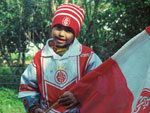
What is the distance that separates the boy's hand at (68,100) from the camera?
1.62 metres

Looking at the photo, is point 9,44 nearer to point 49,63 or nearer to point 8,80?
point 8,80

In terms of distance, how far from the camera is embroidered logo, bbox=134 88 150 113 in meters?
1.37

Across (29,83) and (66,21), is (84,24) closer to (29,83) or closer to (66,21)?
(66,21)

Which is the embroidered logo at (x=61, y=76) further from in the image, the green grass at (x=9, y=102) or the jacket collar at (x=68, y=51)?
the green grass at (x=9, y=102)

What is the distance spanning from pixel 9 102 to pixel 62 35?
319 centimetres

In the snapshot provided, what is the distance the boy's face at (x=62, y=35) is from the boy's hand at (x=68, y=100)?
1.43 ft

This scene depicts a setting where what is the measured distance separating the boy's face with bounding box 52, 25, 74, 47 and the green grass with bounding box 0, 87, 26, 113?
9.54ft

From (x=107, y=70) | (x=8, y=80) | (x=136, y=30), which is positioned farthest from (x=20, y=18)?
(x=107, y=70)

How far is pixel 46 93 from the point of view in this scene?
183cm

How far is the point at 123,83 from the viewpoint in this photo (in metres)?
1.46

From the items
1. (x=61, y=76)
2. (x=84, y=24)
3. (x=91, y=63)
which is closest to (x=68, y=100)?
(x=61, y=76)

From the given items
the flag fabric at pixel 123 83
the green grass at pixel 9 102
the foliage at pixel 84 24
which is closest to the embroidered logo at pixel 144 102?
the flag fabric at pixel 123 83

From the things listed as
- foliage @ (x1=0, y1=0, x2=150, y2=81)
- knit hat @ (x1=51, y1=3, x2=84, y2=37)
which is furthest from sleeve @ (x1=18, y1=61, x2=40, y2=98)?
foliage @ (x1=0, y1=0, x2=150, y2=81)

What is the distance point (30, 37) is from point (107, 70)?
4.20m
